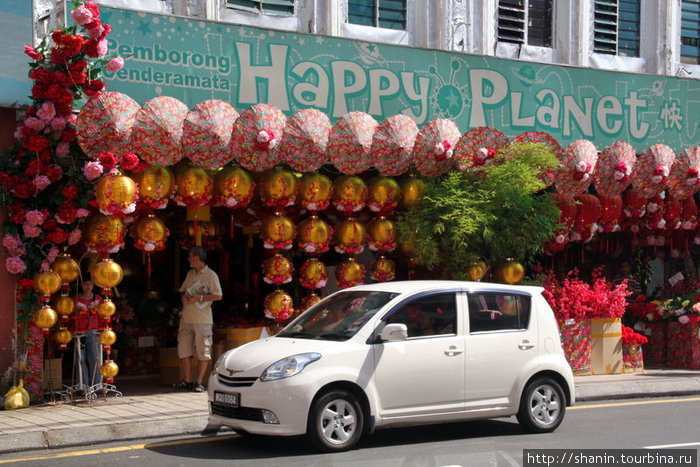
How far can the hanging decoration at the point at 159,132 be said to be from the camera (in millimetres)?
10844

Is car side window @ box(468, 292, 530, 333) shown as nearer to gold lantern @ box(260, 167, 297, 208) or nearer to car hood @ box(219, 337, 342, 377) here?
car hood @ box(219, 337, 342, 377)

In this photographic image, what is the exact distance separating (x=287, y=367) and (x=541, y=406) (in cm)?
294

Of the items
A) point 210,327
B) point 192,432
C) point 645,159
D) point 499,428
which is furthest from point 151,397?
point 645,159

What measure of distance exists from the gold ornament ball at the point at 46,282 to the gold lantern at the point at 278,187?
2892 mm

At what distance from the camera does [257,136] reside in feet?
37.6

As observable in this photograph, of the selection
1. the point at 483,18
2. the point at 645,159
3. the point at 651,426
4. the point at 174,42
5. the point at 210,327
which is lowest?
the point at 651,426

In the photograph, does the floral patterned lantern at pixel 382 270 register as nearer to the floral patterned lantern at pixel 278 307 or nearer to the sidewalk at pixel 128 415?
the floral patterned lantern at pixel 278 307

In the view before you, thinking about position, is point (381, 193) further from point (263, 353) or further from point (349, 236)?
point (263, 353)

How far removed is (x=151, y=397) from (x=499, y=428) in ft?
14.6

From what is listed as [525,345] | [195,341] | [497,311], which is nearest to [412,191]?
[195,341]

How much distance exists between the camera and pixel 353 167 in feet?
41.0

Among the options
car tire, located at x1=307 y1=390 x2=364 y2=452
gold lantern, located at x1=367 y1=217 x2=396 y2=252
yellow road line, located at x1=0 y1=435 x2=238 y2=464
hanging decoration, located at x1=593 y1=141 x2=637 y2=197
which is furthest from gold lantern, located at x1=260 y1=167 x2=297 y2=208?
hanging decoration, located at x1=593 y1=141 x2=637 y2=197

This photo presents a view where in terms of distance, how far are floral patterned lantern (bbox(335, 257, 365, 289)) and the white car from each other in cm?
304

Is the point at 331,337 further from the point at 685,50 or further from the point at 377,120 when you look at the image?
the point at 685,50
